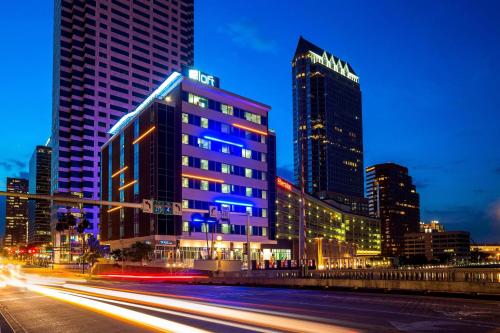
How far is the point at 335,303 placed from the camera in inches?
875

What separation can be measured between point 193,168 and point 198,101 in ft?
43.3

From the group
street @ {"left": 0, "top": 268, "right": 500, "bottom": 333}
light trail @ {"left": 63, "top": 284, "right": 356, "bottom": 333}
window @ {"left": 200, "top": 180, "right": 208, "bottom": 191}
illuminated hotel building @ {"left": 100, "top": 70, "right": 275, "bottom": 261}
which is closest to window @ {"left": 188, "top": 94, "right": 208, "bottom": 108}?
illuminated hotel building @ {"left": 100, "top": 70, "right": 275, "bottom": 261}

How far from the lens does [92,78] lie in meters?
166

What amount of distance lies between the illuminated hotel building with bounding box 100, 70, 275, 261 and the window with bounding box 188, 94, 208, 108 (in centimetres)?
13

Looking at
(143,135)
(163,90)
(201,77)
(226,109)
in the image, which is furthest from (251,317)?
(163,90)

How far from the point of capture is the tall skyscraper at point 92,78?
164 meters

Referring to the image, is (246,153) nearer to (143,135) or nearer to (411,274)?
(143,135)

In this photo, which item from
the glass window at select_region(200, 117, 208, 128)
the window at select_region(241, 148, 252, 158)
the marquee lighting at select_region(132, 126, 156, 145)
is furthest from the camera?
the window at select_region(241, 148, 252, 158)

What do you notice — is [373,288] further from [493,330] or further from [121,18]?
[121,18]

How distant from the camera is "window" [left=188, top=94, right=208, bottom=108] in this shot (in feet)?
303

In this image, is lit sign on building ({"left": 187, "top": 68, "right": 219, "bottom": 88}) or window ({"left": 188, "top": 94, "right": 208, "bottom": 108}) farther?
lit sign on building ({"left": 187, "top": 68, "right": 219, "bottom": 88})

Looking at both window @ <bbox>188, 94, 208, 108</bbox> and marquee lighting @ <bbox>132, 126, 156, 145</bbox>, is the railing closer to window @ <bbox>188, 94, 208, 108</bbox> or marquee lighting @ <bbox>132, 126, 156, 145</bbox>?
marquee lighting @ <bbox>132, 126, 156, 145</bbox>

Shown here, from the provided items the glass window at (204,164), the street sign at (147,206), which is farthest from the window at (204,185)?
the street sign at (147,206)

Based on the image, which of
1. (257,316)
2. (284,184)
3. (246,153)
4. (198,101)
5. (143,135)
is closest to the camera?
(257,316)
